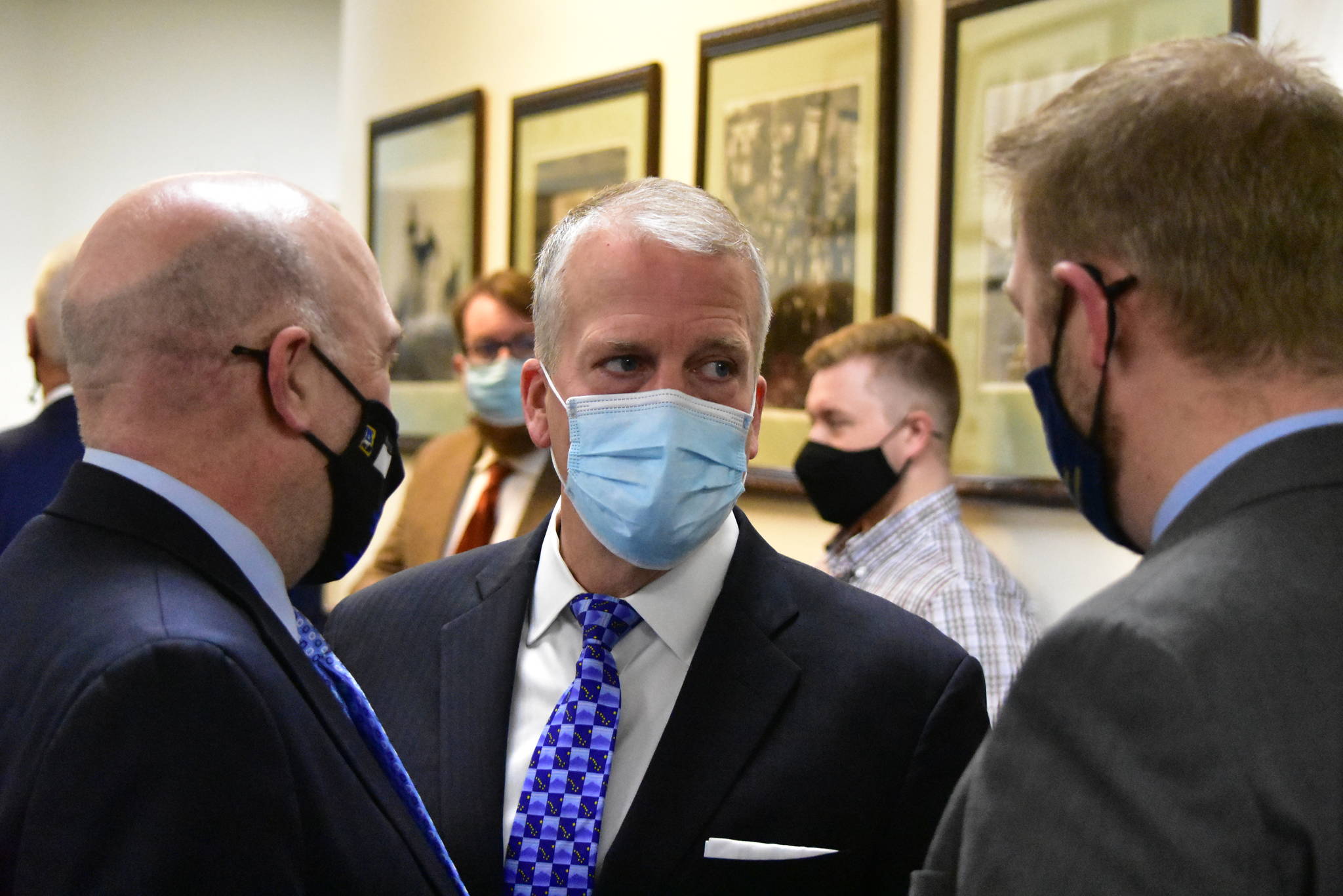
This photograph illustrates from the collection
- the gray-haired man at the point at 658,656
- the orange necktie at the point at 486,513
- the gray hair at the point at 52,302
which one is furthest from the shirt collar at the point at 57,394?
the gray-haired man at the point at 658,656

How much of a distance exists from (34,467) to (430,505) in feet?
4.27

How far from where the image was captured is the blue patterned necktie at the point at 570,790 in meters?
1.55

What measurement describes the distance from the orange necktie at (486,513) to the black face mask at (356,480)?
1983mm

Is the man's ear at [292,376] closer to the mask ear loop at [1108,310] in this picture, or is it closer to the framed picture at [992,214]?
the mask ear loop at [1108,310]

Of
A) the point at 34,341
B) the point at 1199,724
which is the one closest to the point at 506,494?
the point at 34,341

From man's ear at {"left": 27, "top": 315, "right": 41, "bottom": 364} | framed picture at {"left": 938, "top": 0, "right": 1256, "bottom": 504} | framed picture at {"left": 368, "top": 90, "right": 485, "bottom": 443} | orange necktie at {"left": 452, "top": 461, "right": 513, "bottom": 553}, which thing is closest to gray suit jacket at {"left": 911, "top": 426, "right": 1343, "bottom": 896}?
framed picture at {"left": 938, "top": 0, "right": 1256, "bottom": 504}

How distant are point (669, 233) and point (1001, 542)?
1629 millimetres

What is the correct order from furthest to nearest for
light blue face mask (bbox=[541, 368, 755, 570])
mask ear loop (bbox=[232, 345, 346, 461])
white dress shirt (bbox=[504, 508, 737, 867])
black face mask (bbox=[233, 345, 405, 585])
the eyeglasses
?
the eyeglasses → light blue face mask (bbox=[541, 368, 755, 570]) → white dress shirt (bbox=[504, 508, 737, 867]) → black face mask (bbox=[233, 345, 405, 585]) → mask ear loop (bbox=[232, 345, 346, 461])

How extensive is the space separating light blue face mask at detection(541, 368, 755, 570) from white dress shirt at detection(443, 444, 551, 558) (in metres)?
1.86

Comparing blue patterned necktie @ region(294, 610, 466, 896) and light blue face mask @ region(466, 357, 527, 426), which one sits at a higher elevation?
light blue face mask @ region(466, 357, 527, 426)

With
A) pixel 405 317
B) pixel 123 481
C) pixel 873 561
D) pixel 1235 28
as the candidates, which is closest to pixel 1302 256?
pixel 123 481

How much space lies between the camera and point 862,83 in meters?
3.32

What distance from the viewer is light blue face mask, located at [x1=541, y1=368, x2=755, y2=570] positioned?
1746mm

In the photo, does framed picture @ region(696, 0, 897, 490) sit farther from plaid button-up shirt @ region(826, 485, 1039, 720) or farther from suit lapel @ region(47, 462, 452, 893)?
suit lapel @ region(47, 462, 452, 893)
